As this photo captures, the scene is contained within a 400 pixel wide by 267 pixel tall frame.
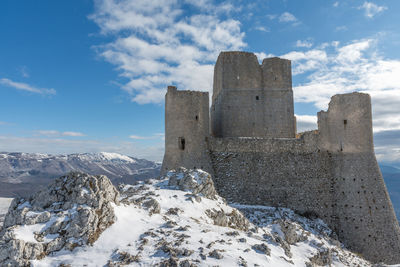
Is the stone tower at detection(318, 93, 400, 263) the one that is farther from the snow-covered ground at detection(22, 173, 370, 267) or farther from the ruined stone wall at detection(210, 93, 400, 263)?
the snow-covered ground at detection(22, 173, 370, 267)

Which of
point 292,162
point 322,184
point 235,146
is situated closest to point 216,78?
point 235,146

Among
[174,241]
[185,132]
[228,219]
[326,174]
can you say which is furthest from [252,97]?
[174,241]

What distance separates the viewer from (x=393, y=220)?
20.1 meters

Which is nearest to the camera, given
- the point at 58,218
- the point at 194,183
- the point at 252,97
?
the point at 58,218

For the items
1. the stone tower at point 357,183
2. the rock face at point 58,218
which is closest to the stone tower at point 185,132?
the stone tower at point 357,183

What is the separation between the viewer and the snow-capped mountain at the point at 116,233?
24.9 feet

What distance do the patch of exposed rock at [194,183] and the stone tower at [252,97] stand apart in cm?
1061

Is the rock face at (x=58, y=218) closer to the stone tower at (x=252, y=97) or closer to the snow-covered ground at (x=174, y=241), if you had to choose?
the snow-covered ground at (x=174, y=241)

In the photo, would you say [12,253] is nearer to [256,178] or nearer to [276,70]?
[256,178]

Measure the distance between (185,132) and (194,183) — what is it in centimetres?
700

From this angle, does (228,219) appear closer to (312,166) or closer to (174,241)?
(174,241)

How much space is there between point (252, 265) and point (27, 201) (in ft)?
25.7

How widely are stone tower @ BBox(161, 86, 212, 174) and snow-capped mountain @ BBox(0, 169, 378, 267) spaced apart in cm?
790

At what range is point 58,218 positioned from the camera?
28.0 ft
